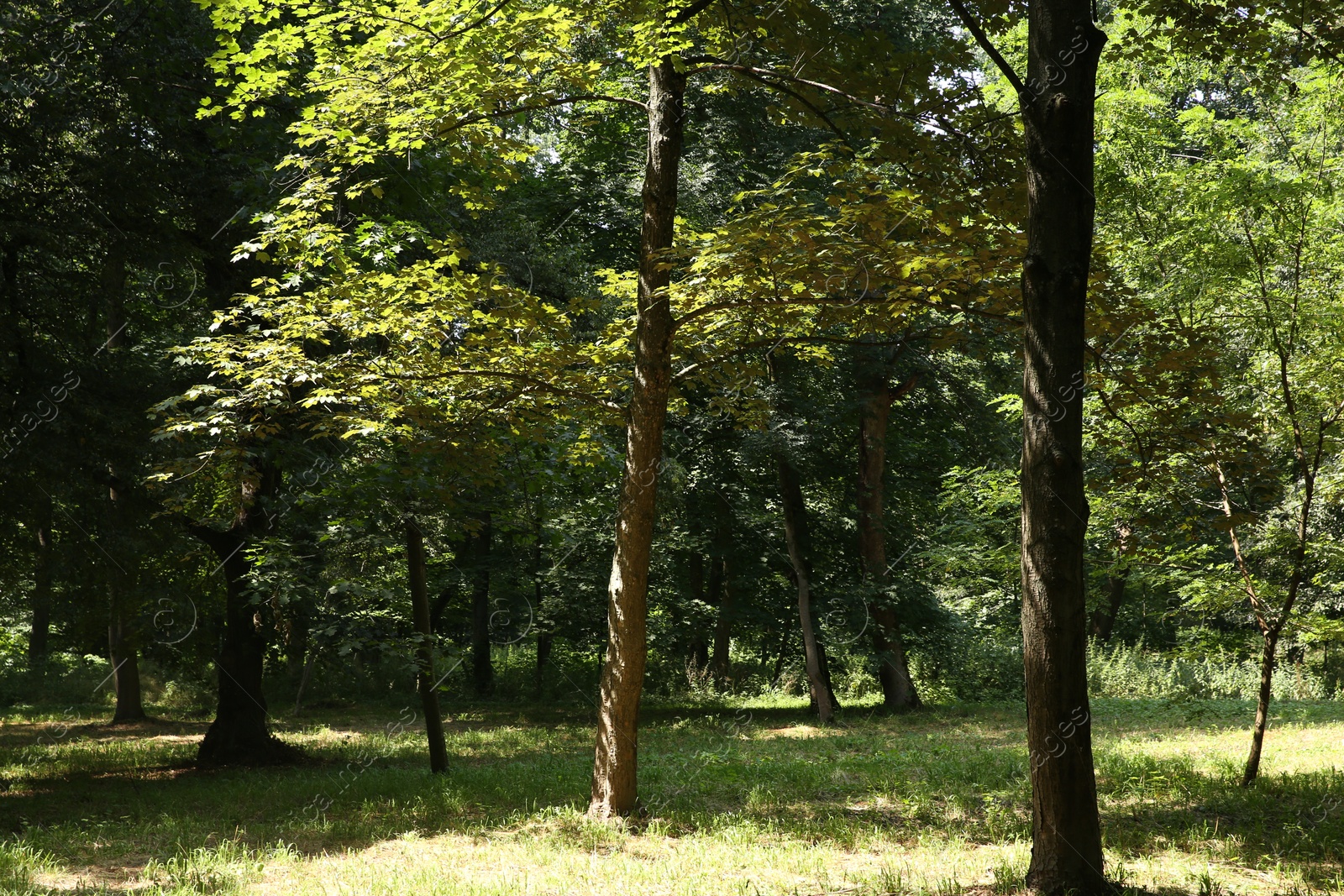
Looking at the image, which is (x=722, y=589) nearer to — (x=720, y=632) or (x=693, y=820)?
(x=720, y=632)

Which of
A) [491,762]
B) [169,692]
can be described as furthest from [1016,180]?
[169,692]

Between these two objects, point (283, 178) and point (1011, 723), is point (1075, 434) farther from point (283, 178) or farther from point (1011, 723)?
point (1011, 723)

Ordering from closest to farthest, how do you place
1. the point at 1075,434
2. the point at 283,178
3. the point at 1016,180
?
1. the point at 1075,434
2. the point at 1016,180
3. the point at 283,178

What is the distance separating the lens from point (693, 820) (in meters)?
7.54

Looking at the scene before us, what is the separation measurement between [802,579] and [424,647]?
988 centimetres

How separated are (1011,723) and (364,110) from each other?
568 inches

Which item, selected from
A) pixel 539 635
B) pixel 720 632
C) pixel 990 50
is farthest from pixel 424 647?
pixel 720 632

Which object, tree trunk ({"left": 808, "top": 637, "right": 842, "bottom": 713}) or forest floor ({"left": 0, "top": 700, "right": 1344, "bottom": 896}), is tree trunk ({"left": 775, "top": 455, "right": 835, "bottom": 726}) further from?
forest floor ({"left": 0, "top": 700, "right": 1344, "bottom": 896})

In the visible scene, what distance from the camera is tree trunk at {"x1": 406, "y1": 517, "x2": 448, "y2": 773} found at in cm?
1032

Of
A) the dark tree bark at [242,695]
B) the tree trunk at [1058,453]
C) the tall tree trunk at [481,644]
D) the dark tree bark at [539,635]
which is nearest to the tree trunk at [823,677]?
the dark tree bark at [539,635]

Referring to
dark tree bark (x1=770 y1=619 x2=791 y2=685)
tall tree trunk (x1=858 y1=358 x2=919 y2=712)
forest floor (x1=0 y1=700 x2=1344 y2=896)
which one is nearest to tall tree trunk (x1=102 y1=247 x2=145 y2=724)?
forest floor (x1=0 y1=700 x2=1344 y2=896)

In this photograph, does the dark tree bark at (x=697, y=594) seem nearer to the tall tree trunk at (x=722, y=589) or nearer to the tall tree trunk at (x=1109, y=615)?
the tall tree trunk at (x=722, y=589)

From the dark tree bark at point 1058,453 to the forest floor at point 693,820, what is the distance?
1.81 ft

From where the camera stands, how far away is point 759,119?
1827 cm
